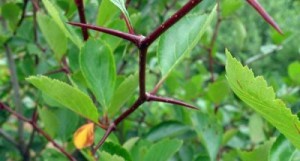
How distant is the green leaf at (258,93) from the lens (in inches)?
19.5

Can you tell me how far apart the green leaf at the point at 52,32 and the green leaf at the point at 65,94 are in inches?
11.5

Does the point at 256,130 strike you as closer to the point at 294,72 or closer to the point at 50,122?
the point at 294,72

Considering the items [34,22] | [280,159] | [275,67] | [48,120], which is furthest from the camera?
[275,67]

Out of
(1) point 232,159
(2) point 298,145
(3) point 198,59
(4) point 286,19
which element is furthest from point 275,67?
(2) point 298,145

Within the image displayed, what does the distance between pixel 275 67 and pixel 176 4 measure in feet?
24.6

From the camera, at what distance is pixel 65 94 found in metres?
0.70

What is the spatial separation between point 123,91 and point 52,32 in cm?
26

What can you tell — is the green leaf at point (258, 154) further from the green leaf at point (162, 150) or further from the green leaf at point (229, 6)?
the green leaf at point (229, 6)

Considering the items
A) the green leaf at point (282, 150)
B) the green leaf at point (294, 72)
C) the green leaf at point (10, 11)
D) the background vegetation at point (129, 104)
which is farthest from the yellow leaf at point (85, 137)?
the green leaf at point (294, 72)

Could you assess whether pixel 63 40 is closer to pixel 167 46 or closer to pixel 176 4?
pixel 167 46

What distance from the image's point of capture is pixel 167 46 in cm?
70

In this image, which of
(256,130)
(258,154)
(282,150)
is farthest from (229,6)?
(282,150)

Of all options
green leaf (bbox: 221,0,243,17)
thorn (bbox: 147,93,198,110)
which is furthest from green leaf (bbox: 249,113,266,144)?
thorn (bbox: 147,93,198,110)

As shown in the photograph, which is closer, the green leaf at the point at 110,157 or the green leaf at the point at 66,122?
the green leaf at the point at 110,157
